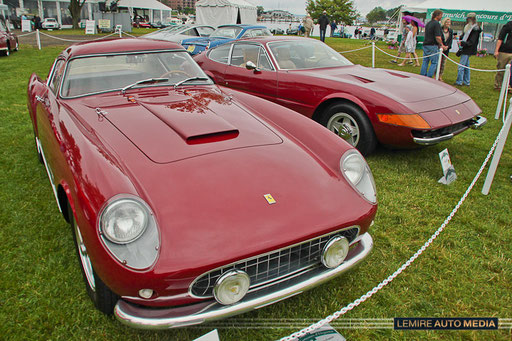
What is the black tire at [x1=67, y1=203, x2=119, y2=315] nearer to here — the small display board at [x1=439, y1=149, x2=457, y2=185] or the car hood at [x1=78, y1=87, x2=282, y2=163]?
the car hood at [x1=78, y1=87, x2=282, y2=163]

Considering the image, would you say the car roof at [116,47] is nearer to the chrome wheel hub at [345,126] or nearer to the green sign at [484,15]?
the chrome wheel hub at [345,126]

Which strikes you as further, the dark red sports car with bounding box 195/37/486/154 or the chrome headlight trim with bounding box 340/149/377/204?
the dark red sports car with bounding box 195/37/486/154

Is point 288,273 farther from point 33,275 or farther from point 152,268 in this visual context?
point 33,275

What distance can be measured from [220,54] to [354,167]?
4.23m

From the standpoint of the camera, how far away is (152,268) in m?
1.58

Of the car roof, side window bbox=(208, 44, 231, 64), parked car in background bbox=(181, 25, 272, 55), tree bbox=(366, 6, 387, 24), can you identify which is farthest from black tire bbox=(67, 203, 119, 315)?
tree bbox=(366, 6, 387, 24)

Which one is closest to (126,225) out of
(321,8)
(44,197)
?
(44,197)

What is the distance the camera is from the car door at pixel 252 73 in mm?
5008

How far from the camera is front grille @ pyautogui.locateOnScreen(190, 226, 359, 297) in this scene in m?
1.70

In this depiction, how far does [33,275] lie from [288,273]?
1658 millimetres

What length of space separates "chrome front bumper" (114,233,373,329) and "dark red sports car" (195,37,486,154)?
100 inches

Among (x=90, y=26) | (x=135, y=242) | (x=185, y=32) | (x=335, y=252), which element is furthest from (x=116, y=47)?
(x=90, y=26)

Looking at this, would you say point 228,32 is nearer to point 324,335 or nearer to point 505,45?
point 505,45

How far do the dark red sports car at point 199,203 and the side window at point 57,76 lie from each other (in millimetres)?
241
